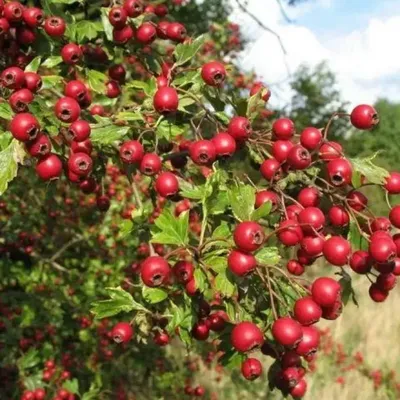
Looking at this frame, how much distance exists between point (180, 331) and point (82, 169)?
60cm

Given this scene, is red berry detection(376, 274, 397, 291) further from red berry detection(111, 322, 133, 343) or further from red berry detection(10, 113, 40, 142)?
red berry detection(10, 113, 40, 142)

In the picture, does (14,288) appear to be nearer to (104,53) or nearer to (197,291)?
(104,53)

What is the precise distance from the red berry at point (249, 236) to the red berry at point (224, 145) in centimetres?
32

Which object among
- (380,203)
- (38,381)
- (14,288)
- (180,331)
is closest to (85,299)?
(14,288)

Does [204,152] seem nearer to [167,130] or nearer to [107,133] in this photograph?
[167,130]

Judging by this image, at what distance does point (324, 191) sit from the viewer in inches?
71.4

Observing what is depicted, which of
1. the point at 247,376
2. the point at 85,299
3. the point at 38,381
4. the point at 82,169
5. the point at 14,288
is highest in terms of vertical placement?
the point at 82,169

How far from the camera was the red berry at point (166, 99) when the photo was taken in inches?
75.8

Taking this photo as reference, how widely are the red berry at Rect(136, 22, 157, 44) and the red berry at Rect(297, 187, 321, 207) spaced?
101cm

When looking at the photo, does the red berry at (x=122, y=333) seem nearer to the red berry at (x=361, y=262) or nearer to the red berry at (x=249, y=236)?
the red berry at (x=249, y=236)

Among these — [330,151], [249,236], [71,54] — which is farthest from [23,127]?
[330,151]

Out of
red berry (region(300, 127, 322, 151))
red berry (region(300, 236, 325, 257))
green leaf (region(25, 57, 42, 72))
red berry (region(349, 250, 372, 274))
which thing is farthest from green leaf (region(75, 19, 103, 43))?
red berry (region(349, 250, 372, 274))

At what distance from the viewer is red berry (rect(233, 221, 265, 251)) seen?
5.23ft

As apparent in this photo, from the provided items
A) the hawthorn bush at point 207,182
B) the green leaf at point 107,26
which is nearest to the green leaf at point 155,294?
the hawthorn bush at point 207,182
